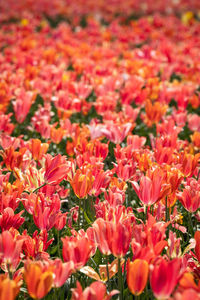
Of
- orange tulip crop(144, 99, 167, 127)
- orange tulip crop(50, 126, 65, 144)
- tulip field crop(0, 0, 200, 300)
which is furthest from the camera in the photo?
orange tulip crop(144, 99, 167, 127)

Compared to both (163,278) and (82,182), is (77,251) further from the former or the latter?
(82,182)

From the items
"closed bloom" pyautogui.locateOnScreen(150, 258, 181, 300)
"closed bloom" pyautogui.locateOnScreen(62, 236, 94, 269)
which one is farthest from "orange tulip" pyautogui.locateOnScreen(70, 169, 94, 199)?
"closed bloom" pyautogui.locateOnScreen(150, 258, 181, 300)

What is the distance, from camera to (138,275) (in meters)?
1.23

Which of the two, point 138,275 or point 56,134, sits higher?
point 138,275

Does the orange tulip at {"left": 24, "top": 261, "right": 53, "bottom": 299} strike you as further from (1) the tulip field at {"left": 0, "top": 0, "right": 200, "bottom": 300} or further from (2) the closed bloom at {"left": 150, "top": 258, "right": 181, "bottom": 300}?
(2) the closed bloom at {"left": 150, "top": 258, "right": 181, "bottom": 300}

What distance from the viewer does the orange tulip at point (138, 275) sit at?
1217 mm

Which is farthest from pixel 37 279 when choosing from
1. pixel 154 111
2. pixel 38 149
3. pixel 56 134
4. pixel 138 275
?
pixel 154 111

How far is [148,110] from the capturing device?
127 inches

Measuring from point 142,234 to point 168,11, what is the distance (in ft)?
A: 38.9

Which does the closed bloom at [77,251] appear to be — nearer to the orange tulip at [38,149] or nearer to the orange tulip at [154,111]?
the orange tulip at [38,149]

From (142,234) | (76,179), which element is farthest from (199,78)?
(142,234)

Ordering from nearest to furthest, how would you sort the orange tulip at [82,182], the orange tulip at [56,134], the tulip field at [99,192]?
the tulip field at [99,192]
the orange tulip at [82,182]
the orange tulip at [56,134]

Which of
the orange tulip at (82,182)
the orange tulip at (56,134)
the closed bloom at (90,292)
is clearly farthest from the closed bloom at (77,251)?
the orange tulip at (56,134)

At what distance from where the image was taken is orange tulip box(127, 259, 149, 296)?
1217mm
